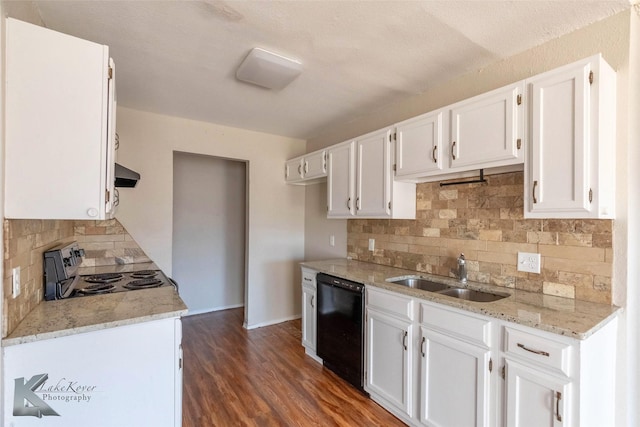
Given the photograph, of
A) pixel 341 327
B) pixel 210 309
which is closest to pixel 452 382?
pixel 341 327

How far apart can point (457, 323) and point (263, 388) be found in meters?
1.67

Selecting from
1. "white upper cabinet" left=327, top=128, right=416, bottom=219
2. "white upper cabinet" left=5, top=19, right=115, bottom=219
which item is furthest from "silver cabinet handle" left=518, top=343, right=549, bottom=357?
"white upper cabinet" left=5, top=19, right=115, bottom=219

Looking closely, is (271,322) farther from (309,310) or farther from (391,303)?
(391,303)

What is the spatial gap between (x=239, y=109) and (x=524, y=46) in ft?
7.87

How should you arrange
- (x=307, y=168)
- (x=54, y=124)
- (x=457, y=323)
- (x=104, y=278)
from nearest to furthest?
(x=54, y=124) < (x=457, y=323) < (x=104, y=278) < (x=307, y=168)

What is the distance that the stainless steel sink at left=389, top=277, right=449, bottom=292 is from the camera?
2.35 m

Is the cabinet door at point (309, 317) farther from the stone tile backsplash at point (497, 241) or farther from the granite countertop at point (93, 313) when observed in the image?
the granite countertop at point (93, 313)

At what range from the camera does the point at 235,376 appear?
105 inches

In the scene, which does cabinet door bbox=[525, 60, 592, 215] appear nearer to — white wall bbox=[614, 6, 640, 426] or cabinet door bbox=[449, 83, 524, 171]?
cabinet door bbox=[449, 83, 524, 171]

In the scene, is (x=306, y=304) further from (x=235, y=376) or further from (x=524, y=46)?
(x=524, y=46)

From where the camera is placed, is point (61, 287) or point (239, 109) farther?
point (239, 109)

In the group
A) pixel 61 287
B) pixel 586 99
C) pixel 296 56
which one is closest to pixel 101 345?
pixel 61 287

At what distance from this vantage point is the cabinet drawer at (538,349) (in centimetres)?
133

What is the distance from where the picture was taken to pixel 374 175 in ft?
8.74
